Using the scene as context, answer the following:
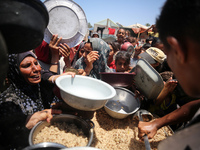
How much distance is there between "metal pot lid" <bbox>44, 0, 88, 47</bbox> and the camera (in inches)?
69.9

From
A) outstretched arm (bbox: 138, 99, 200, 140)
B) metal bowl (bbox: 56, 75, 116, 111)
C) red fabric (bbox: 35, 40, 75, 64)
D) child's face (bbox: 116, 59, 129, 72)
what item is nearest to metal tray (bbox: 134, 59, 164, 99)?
outstretched arm (bbox: 138, 99, 200, 140)

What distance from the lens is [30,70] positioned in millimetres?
1630

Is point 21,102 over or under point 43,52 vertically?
under

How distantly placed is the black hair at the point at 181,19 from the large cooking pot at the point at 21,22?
748mm

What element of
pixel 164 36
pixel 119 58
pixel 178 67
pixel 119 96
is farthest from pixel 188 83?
pixel 119 58

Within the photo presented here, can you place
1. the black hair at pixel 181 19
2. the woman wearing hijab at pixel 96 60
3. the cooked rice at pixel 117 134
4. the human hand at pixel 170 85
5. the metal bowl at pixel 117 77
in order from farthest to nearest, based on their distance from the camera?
the woman wearing hijab at pixel 96 60 → the human hand at pixel 170 85 → the metal bowl at pixel 117 77 → the cooked rice at pixel 117 134 → the black hair at pixel 181 19

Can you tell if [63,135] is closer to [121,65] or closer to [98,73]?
[98,73]

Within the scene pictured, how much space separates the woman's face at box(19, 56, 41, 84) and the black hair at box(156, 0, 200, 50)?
64.8 inches

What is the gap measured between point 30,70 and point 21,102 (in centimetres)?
45

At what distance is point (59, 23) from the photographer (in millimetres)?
1829

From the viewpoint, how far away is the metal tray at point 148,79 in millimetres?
1541

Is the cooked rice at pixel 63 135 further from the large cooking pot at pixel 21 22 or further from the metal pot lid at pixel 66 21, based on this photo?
the metal pot lid at pixel 66 21

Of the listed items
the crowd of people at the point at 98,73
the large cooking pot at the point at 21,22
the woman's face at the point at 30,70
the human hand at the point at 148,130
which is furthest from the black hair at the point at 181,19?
the woman's face at the point at 30,70

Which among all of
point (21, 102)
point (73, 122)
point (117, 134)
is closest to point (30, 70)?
point (21, 102)
